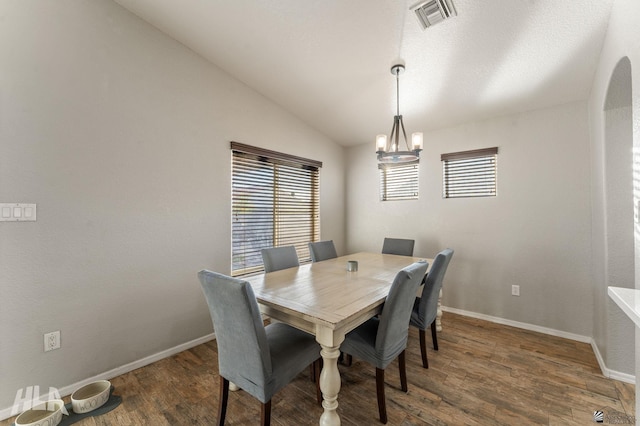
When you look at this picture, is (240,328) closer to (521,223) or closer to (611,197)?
(611,197)

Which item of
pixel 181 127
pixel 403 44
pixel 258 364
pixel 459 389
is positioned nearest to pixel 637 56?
pixel 403 44

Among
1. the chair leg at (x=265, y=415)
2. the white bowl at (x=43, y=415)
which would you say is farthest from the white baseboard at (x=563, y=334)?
the white bowl at (x=43, y=415)

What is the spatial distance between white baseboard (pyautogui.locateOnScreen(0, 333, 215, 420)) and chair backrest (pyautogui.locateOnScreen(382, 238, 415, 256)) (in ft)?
7.68

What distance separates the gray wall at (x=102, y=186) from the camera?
5.85ft

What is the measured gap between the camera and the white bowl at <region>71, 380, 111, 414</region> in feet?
5.64

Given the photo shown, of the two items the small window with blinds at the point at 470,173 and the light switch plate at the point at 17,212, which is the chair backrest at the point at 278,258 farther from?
the small window with blinds at the point at 470,173

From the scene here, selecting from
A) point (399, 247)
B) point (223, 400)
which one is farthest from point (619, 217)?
point (223, 400)

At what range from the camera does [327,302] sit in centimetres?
159

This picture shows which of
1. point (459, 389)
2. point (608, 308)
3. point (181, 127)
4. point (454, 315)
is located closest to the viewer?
point (459, 389)

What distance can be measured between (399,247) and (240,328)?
8.25 ft

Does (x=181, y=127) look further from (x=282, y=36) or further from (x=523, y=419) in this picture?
(x=523, y=419)

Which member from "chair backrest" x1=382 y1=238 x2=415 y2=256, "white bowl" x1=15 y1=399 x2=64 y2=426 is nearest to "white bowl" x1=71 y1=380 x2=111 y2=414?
"white bowl" x1=15 y1=399 x2=64 y2=426

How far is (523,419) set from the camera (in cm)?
166

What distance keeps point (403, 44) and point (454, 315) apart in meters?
3.16
